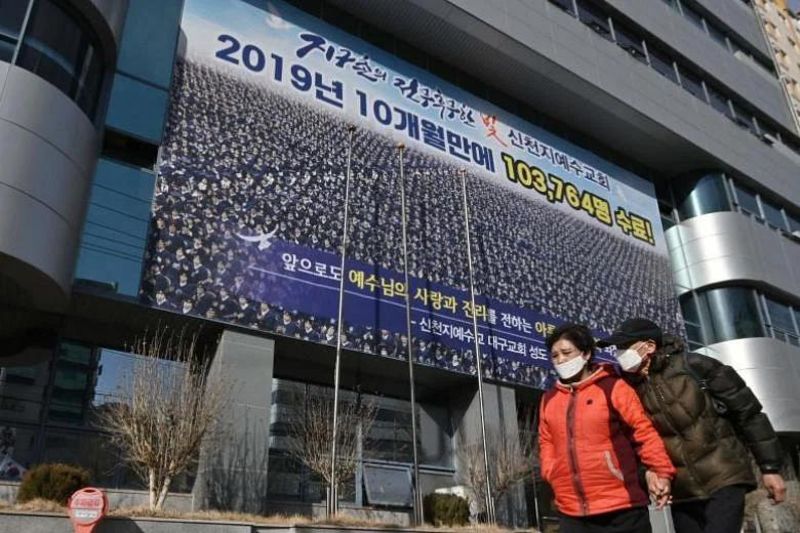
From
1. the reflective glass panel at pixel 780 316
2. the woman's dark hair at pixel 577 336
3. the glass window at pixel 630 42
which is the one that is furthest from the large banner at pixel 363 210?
the woman's dark hair at pixel 577 336

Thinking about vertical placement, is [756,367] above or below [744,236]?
below

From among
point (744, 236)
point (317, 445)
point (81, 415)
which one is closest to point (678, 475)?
point (317, 445)

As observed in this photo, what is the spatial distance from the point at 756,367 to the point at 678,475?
69.1 ft

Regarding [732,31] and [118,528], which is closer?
[118,528]

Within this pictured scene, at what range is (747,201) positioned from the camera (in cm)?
2670

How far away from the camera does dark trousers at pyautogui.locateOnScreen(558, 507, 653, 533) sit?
3.47 metres

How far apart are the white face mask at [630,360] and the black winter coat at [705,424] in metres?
0.15

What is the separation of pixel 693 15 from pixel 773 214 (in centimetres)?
1001

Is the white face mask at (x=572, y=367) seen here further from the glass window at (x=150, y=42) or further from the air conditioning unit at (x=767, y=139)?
the air conditioning unit at (x=767, y=139)

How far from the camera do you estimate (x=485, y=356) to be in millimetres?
16641

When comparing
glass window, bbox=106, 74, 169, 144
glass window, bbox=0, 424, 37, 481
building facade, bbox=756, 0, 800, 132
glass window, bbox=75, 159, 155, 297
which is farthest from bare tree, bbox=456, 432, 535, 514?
building facade, bbox=756, 0, 800, 132

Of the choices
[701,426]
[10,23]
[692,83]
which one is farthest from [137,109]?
[692,83]

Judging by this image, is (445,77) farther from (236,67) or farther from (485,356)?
(485,356)

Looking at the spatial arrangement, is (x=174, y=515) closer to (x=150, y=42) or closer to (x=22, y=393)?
(x=22, y=393)
